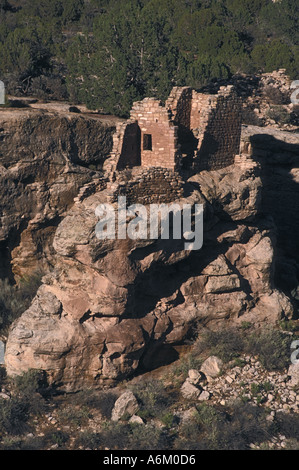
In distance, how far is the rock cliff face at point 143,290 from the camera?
16.2m

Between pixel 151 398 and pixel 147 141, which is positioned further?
pixel 147 141

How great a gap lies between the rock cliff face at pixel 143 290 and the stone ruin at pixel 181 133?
63 centimetres

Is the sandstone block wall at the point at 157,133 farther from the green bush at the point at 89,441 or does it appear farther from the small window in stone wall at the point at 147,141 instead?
the green bush at the point at 89,441

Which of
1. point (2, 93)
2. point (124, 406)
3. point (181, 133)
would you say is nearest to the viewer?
point (124, 406)

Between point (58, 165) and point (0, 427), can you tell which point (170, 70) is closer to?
point (58, 165)

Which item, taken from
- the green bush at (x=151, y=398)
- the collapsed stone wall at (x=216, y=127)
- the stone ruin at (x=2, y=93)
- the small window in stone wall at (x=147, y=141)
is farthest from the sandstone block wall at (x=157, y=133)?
the stone ruin at (x=2, y=93)

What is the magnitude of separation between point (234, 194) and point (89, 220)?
15.2 ft

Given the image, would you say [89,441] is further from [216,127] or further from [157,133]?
[216,127]

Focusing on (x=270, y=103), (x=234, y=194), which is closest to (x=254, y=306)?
(x=234, y=194)

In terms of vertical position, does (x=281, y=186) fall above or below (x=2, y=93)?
below

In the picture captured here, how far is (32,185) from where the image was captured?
1970 centimetres

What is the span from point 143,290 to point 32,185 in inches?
198

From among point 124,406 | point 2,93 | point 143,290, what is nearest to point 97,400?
point 124,406
